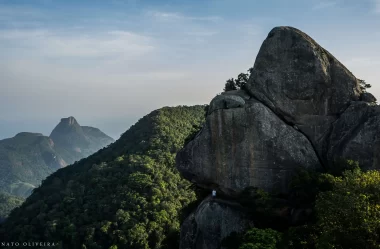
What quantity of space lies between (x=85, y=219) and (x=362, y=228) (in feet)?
128

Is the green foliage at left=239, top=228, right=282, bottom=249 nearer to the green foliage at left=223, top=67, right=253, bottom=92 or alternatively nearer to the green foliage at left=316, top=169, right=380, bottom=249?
the green foliage at left=316, top=169, right=380, bottom=249

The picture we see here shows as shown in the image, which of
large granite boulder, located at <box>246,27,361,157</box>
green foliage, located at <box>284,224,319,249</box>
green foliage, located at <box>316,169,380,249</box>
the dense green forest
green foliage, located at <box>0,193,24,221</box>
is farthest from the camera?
green foliage, located at <box>0,193,24,221</box>

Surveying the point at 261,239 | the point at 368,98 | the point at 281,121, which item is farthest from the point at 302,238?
the point at 368,98

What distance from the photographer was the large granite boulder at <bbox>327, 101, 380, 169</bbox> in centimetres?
1916

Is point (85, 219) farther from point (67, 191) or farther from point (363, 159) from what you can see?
point (363, 159)

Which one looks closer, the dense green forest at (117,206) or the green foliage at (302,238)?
the green foliage at (302,238)

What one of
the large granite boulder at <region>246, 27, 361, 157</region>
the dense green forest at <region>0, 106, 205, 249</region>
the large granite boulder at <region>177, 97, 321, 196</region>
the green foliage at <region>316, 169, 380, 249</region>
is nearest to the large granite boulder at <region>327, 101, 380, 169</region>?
the large granite boulder at <region>246, 27, 361, 157</region>

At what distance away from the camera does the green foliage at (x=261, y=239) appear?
637 inches

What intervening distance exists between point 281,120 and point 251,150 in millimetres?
2644

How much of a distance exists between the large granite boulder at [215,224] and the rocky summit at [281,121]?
18cm

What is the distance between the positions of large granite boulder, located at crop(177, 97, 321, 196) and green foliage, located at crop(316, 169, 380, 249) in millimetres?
5261

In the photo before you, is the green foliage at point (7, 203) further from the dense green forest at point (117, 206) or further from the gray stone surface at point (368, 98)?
the gray stone surface at point (368, 98)

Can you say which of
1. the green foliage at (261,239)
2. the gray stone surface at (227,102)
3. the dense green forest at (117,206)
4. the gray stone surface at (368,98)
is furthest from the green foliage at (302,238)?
the dense green forest at (117,206)

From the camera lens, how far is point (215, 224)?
20.9 metres
